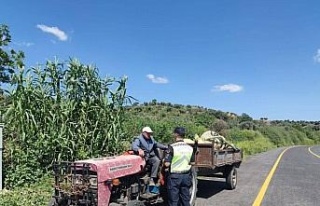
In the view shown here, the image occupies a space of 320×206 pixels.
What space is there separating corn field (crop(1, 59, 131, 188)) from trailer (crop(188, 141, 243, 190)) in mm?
2807

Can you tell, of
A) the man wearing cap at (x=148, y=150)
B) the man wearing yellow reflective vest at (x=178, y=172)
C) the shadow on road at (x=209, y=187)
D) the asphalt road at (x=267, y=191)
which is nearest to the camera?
the man wearing yellow reflective vest at (x=178, y=172)

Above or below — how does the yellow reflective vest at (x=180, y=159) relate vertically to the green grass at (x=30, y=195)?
above

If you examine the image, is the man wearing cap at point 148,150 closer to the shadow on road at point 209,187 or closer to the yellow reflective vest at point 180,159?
the yellow reflective vest at point 180,159

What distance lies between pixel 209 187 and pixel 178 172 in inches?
193

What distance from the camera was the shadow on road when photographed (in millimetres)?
10906

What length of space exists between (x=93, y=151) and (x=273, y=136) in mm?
49734

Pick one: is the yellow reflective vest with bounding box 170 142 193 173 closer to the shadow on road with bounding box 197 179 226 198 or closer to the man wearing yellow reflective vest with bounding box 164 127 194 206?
the man wearing yellow reflective vest with bounding box 164 127 194 206

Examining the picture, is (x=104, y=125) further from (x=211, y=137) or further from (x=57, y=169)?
(x=57, y=169)

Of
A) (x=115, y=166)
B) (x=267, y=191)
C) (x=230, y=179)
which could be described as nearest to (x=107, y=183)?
(x=115, y=166)

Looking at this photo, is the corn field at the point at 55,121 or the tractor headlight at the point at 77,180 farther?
the corn field at the point at 55,121

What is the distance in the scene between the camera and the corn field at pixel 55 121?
10188 millimetres

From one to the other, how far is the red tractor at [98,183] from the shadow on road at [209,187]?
12.0 ft

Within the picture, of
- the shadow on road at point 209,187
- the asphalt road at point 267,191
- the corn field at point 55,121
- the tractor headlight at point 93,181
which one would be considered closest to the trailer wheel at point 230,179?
the asphalt road at point 267,191

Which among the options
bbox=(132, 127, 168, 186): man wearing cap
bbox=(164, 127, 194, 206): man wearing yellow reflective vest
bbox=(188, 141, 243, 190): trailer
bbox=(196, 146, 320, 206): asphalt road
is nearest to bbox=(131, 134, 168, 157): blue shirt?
bbox=(132, 127, 168, 186): man wearing cap
